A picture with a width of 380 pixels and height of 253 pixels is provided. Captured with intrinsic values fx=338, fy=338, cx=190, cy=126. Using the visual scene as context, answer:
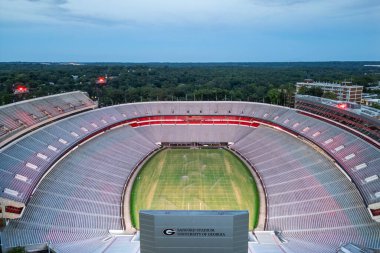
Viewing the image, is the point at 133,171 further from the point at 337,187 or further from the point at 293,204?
the point at 337,187

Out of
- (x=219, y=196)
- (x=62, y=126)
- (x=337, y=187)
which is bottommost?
(x=219, y=196)

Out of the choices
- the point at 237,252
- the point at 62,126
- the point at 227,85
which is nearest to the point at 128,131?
the point at 62,126

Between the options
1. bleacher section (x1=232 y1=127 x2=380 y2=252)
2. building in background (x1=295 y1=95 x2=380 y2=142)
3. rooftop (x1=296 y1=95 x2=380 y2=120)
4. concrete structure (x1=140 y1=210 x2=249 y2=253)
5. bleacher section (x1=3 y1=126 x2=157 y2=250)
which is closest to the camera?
concrete structure (x1=140 y1=210 x2=249 y2=253)

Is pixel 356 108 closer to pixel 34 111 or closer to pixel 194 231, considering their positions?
pixel 194 231

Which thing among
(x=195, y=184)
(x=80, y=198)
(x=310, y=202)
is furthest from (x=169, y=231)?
(x=195, y=184)

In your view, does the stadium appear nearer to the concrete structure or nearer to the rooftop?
the rooftop

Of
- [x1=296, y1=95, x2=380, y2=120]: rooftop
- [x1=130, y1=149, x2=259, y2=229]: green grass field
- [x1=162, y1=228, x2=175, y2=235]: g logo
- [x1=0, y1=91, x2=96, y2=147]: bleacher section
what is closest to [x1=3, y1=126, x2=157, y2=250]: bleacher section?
[x1=130, y1=149, x2=259, y2=229]: green grass field
